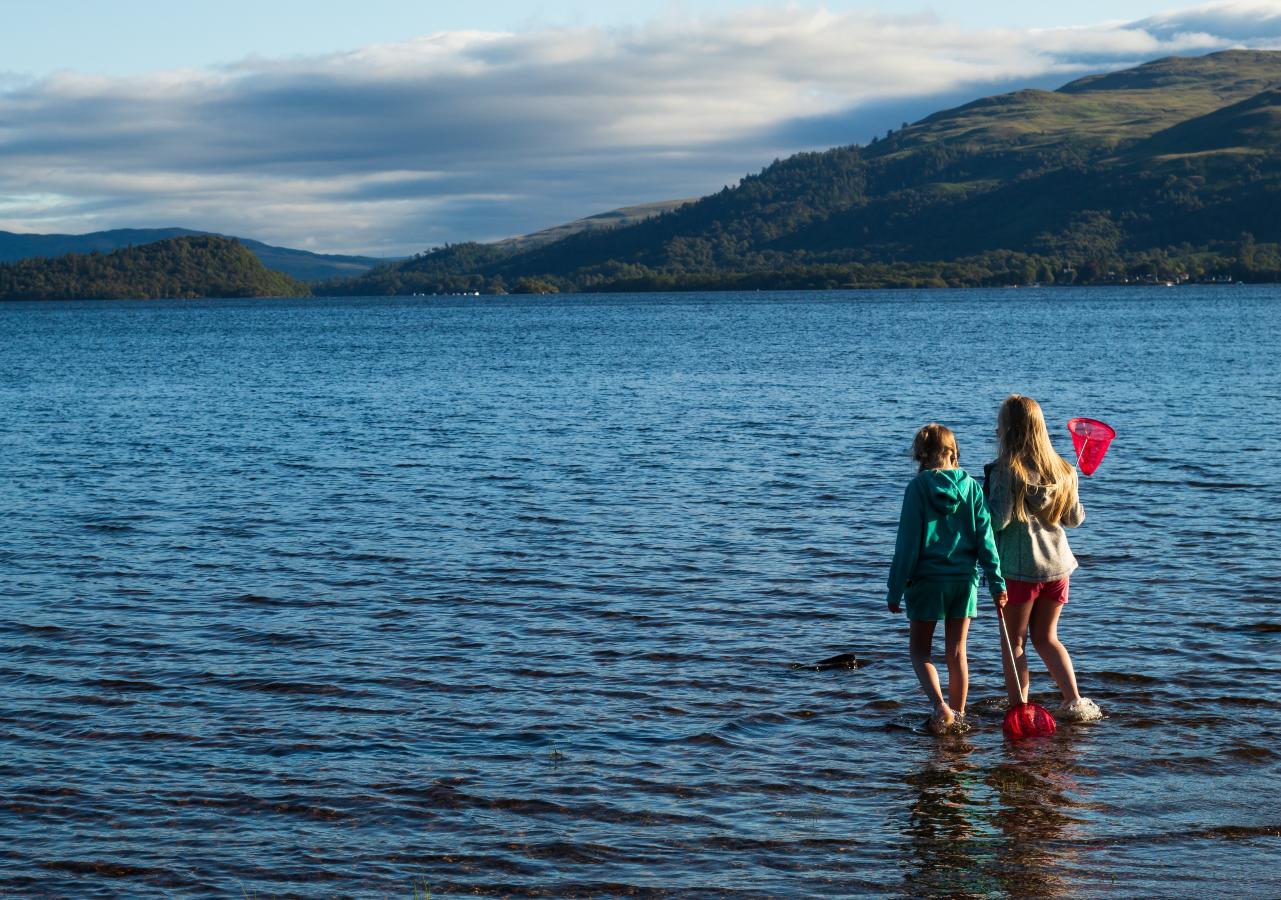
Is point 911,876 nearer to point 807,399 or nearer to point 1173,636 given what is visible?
point 1173,636

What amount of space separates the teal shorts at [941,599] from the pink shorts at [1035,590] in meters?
0.34

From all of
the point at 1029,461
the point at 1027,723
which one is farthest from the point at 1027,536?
the point at 1027,723

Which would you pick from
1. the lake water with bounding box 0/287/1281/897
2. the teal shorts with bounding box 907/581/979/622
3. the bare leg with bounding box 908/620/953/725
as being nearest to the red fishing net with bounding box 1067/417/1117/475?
the teal shorts with bounding box 907/581/979/622

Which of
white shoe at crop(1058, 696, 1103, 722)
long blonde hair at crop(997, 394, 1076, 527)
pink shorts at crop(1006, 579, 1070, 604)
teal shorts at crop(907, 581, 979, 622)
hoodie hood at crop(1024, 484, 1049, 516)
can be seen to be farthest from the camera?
white shoe at crop(1058, 696, 1103, 722)

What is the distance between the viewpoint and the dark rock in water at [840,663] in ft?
41.1

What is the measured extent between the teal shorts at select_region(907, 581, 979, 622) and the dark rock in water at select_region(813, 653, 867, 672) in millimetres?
2598

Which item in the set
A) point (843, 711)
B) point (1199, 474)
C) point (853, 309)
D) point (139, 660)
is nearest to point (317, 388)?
point (1199, 474)

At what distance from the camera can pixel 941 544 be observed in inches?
384

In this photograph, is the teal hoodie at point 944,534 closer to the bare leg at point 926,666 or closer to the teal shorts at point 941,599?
the teal shorts at point 941,599

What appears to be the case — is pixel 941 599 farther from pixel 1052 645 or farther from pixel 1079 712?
pixel 1079 712

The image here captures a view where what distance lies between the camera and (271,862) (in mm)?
8305

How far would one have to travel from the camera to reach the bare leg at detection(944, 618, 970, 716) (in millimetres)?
10117

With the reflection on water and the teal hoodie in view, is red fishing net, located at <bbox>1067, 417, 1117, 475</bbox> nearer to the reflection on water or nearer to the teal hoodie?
the teal hoodie

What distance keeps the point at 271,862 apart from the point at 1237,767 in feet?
22.1
